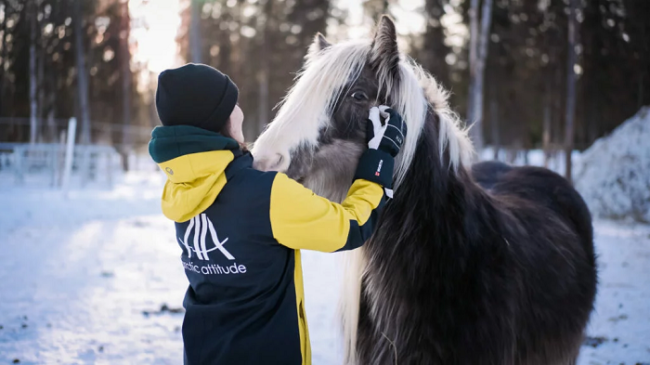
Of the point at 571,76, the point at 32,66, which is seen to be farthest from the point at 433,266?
the point at 32,66

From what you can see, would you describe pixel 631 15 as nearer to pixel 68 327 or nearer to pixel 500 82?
pixel 68 327

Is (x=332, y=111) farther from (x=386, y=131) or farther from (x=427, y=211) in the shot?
(x=427, y=211)

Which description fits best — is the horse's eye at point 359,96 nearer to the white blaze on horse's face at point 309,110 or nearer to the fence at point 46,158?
the white blaze on horse's face at point 309,110

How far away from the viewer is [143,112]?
54031 millimetres

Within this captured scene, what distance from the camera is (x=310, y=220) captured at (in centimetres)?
148

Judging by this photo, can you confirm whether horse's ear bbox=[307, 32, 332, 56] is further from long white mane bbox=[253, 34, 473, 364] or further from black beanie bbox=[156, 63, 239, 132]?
black beanie bbox=[156, 63, 239, 132]

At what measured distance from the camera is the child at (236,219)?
4.86 feet

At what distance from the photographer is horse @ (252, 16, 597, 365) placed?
1762 mm

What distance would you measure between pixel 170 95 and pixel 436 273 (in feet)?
4.24

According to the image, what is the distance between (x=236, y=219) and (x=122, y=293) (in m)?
4.54

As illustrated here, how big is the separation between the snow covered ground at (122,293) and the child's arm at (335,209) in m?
1.05

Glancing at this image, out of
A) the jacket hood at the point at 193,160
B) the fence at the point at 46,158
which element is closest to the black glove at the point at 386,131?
the jacket hood at the point at 193,160

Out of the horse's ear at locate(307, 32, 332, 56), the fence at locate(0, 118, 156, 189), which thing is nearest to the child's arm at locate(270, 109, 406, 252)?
the horse's ear at locate(307, 32, 332, 56)

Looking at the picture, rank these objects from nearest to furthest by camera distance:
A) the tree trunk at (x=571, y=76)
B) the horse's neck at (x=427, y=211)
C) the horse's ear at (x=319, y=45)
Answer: the horse's neck at (x=427, y=211)
the horse's ear at (x=319, y=45)
the tree trunk at (x=571, y=76)
